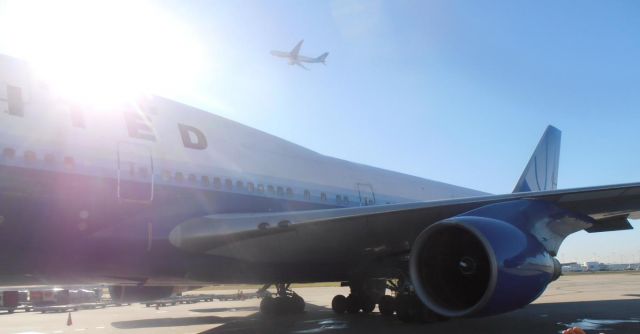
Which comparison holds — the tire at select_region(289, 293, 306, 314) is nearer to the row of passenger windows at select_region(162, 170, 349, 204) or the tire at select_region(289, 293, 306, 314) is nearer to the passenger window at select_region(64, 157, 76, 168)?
the row of passenger windows at select_region(162, 170, 349, 204)

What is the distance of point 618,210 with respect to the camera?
7.87 metres

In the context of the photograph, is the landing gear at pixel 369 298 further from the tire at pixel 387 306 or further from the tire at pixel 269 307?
the tire at pixel 269 307

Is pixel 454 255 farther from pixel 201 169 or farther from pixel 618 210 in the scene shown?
pixel 201 169

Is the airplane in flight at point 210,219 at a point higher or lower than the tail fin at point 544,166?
lower

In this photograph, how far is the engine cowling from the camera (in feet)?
18.7

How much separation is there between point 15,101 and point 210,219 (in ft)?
9.26

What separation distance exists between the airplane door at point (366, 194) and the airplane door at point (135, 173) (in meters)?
5.45

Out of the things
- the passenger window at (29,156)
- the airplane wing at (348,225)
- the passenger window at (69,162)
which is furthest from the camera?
the airplane wing at (348,225)

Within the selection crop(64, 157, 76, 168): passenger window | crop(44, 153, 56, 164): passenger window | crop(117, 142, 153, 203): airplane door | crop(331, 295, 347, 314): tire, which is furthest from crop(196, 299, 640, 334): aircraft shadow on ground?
crop(44, 153, 56, 164): passenger window

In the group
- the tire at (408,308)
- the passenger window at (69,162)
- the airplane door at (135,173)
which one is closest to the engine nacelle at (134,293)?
the airplane door at (135,173)

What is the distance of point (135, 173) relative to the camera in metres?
6.88

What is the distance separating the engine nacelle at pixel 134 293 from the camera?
875 centimetres

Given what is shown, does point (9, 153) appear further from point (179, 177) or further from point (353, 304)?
point (353, 304)

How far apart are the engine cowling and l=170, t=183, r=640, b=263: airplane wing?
2.68ft
